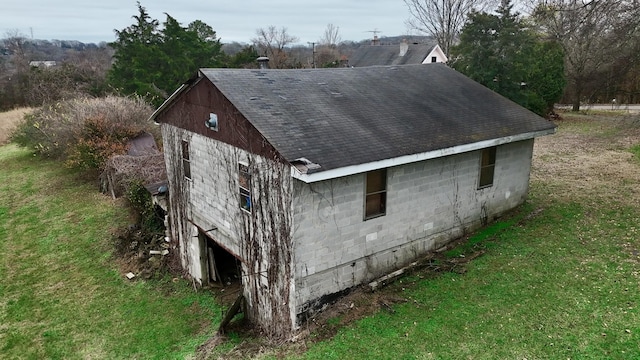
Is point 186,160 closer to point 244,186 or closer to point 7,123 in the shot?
point 244,186

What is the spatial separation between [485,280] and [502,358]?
2.67 meters

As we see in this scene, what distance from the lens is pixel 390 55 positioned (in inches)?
1956

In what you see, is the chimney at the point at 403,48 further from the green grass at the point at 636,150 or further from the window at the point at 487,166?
the window at the point at 487,166

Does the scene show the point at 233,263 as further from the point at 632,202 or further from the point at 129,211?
the point at 632,202

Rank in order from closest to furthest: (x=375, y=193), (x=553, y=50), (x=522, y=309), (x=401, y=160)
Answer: (x=522, y=309), (x=401, y=160), (x=375, y=193), (x=553, y=50)

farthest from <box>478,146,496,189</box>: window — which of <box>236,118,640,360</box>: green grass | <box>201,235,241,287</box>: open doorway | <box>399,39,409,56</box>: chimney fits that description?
<box>399,39,409,56</box>: chimney

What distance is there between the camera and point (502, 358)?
7715 mm

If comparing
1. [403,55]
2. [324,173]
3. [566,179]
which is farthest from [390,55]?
[324,173]

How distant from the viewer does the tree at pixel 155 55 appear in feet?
105

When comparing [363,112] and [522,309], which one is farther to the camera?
[363,112]

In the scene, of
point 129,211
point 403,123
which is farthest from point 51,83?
point 403,123

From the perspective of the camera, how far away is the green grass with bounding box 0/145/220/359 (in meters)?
10.7

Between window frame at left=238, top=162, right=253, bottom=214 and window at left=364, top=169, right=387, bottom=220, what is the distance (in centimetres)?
263

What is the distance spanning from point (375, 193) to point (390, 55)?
4277 centimetres
